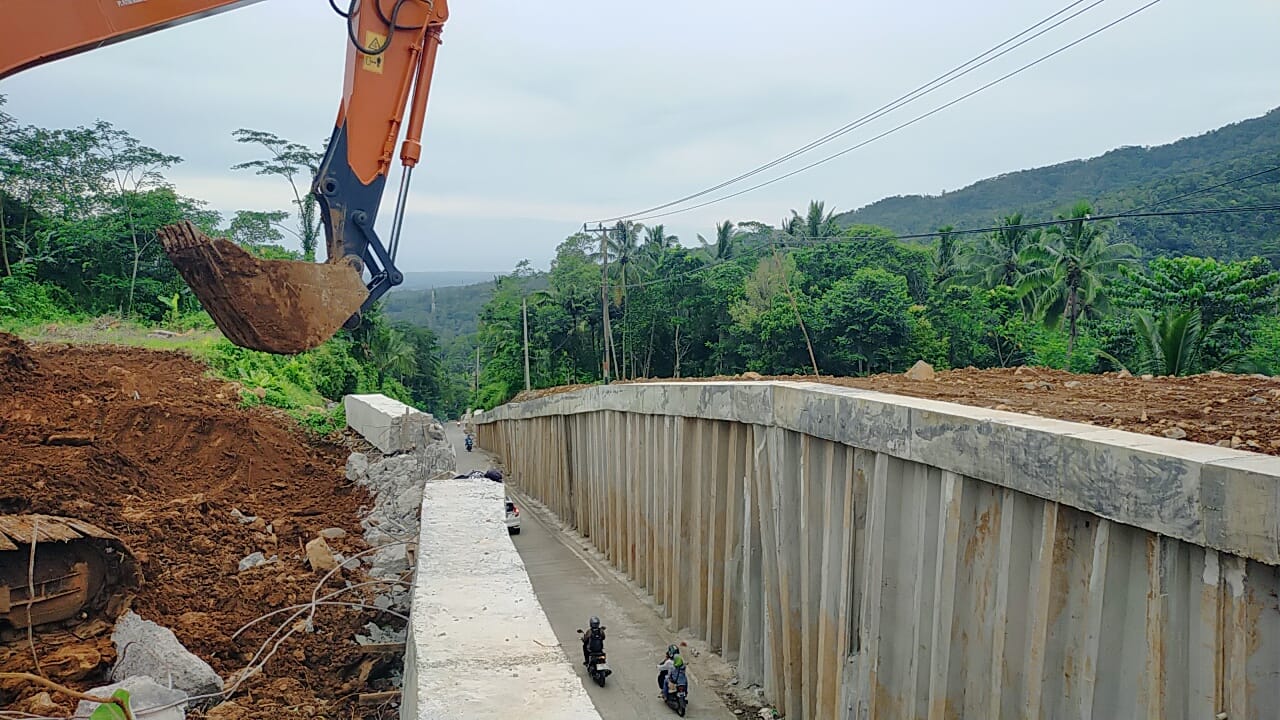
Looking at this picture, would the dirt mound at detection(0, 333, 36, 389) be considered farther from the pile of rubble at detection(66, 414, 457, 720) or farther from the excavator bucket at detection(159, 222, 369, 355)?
the excavator bucket at detection(159, 222, 369, 355)

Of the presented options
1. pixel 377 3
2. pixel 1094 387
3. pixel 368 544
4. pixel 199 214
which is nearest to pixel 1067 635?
pixel 1094 387

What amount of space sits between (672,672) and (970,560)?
4.46 m

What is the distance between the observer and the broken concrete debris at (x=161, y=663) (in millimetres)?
4246

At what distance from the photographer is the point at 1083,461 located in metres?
4.47

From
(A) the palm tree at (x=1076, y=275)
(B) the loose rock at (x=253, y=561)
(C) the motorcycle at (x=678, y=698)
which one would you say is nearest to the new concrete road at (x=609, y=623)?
(C) the motorcycle at (x=678, y=698)

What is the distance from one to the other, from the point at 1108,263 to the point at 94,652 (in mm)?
33896

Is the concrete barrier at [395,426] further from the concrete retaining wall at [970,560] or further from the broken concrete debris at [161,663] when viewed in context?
the broken concrete debris at [161,663]

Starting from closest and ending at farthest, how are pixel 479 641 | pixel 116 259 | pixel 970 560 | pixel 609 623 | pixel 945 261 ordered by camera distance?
1. pixel 479 641
2. pixel 970 560
3. pixel 609 623
4. pixel 116 259
5. pixel 945 261

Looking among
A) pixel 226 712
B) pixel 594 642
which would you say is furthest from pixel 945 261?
pixel 226 712

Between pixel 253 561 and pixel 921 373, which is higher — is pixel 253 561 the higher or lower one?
the lower one

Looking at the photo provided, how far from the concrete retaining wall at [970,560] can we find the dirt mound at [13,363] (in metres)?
7.02

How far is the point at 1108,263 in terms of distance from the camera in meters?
31.6

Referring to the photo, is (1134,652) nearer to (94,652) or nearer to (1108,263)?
(94,652)

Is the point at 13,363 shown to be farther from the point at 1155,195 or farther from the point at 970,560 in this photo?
the point at 1155,195
